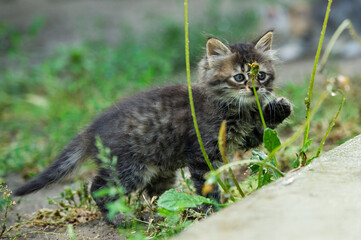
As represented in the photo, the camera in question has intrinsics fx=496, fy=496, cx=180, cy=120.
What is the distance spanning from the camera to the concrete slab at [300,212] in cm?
201

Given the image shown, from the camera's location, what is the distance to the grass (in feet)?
17.9

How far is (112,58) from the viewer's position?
8391mm

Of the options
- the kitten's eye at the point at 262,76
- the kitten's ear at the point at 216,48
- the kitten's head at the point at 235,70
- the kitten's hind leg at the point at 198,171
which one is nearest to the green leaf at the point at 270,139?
the kitten's head at the point at 235,70

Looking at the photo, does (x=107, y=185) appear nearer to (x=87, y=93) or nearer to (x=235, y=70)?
(x=235, y=70)

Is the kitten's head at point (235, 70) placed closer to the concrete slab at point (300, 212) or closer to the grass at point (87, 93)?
the grass at point (87, 93)

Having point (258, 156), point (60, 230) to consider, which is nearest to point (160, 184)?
point (60, 230)

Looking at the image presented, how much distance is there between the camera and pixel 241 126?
389 cm

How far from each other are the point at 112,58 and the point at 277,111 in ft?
16.5

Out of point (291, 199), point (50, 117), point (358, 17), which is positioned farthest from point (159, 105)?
point (358, 17)

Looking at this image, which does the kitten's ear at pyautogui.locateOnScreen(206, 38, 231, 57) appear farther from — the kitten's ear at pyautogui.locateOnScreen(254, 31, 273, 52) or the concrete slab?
the concrete slab

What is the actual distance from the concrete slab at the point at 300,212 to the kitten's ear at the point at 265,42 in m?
1.52

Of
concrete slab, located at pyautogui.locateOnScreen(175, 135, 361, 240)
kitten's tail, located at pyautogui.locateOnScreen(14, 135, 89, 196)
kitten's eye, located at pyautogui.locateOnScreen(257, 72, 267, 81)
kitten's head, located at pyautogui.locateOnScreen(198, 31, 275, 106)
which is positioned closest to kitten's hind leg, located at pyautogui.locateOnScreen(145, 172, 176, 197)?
kitten's tail, located at pyautogui.locateOnScreen(14, 135, 89, 196)

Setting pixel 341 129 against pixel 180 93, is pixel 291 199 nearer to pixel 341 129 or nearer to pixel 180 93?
pixel 180 93

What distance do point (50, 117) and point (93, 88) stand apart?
950mm
